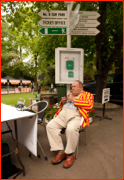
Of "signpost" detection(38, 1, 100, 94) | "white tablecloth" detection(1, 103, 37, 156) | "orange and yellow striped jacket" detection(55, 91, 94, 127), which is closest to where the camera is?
"white tablecloth" detection(1, 103, 37, 156)

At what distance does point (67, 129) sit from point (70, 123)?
0.52ft

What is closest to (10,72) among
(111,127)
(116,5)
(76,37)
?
(76,37)

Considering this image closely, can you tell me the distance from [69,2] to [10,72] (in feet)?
77.7

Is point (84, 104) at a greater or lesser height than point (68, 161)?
greater

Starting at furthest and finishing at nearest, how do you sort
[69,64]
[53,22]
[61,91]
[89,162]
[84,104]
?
[61,91] → [69,64] → [53,22] → [84,104] → [89,162]

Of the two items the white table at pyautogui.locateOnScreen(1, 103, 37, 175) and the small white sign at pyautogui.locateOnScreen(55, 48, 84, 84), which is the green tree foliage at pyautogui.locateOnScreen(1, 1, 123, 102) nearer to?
the small white sign at pyautogui.locateOnScreen(55, 48, 84, 84)

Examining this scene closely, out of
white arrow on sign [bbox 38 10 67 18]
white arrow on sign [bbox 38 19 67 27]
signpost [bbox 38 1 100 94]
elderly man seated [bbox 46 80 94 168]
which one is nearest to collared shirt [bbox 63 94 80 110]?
elderly man seated [bbox 46 80 94 168]

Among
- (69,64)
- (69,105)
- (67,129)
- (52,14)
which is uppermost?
(52,14)

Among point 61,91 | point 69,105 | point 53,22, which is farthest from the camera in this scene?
point 61,91

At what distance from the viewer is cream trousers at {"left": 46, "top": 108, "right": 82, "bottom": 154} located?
7.44 ft

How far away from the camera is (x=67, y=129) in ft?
7.59

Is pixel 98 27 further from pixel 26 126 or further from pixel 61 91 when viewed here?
pixel 26 126

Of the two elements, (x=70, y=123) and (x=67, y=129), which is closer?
(x=67, y=129)

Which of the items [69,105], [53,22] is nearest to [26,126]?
[69,105]
